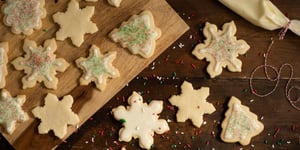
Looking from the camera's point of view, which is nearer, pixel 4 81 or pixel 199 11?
pixel 4 81

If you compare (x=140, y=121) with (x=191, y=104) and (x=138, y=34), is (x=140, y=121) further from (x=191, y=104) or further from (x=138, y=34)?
(x=138, y=34)

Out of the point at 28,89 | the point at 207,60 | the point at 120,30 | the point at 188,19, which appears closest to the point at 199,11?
the point at 188,19

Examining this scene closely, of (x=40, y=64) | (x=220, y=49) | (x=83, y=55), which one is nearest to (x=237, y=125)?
(x=220, y=49)

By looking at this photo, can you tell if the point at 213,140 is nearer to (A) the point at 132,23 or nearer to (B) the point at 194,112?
(B) the point at 194,112

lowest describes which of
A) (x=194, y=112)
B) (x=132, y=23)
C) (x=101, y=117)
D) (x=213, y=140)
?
(x=213, y=140)

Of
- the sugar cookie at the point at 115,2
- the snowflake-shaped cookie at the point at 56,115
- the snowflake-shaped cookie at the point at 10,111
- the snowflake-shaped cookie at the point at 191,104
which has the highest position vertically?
the sugar cookie at the point at 115,2

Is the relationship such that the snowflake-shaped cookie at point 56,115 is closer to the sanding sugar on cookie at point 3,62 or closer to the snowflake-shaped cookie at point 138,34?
the sanding sugar on cookie at point 3,62

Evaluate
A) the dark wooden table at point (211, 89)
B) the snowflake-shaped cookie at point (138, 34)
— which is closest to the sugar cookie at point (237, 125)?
the dark wooden table at point (211, 89)

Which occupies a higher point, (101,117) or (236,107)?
(101,117)
